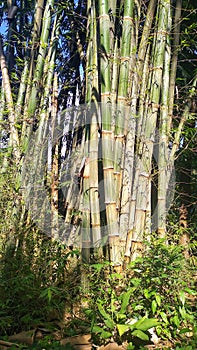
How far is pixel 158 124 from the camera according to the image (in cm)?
259

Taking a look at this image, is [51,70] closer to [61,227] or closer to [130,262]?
[61,227]

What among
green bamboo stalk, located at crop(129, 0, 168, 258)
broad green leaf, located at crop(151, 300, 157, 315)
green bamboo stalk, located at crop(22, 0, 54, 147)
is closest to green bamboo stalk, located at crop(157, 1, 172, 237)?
green bamboo stalk, located at crop(129, 0, 168, 258)

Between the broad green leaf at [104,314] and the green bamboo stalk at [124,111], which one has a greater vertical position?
the green bamboo stalk at [124,111]

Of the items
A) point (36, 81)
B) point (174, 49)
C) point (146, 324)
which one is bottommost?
point (146, 324)

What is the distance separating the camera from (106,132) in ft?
7.27

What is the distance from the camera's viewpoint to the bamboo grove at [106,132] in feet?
7.38

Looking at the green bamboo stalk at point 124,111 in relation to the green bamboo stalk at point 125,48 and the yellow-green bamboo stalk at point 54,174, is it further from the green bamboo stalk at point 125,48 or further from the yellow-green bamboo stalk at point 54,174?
the yellow-green bamboo stalk at point 54,174

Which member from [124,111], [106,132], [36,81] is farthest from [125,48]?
→ [36,81]

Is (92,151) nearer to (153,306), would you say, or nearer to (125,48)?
(125,48)

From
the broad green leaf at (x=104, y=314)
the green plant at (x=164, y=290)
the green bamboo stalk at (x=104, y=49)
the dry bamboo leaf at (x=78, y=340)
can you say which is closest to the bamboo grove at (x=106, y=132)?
the green bamboo stalk at (x=104, y=49)

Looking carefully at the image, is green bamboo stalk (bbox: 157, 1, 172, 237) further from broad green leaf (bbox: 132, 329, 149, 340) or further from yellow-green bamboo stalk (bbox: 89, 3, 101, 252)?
broad green leaf (bbox: 132, 329, 149, 340)

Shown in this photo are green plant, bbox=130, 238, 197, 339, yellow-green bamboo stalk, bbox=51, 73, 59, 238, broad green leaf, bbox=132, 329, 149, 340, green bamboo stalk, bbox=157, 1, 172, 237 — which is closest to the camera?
broad green leaf, bbox=132, 329, 149, 340

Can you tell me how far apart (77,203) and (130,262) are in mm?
750

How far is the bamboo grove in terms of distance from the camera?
225 centimetres
